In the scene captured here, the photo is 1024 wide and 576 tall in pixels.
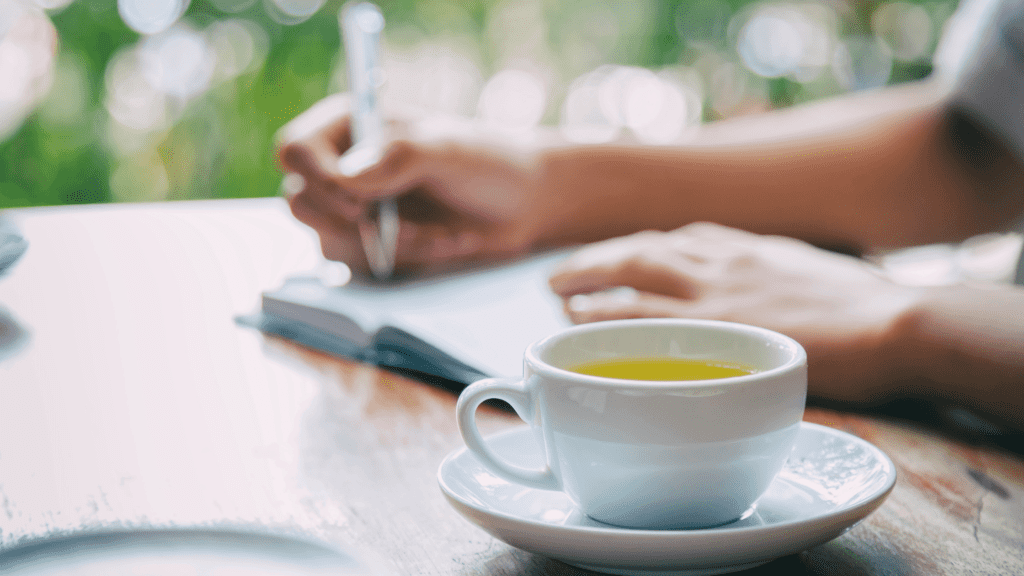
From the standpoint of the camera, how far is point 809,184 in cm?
97

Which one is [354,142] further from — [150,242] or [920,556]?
[920,556]

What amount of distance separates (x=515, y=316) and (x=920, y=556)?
353 millimetres

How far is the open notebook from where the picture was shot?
557mm

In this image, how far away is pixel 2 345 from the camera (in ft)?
2.12

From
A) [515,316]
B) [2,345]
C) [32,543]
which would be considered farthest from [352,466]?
[2,345]

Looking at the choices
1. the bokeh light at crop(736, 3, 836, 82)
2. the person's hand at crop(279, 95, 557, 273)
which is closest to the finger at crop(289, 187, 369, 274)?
the person's hand at crop(279, 95, 557, 273)

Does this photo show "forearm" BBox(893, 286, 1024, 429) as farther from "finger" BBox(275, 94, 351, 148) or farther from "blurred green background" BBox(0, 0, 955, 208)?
"blurred green background" BBox(0, 0, 955, 208)

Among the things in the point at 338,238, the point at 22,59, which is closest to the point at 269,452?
the point at 338,238

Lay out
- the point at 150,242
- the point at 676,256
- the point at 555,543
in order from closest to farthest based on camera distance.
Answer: the point at 555,543
the point at 676,256
the point at 150,242

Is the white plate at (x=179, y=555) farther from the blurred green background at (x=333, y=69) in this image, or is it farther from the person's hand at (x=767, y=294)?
the blurred green background at (x=333, y=69)

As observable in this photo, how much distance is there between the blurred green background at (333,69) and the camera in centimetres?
211

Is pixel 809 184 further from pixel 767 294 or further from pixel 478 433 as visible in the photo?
pixel 478 433

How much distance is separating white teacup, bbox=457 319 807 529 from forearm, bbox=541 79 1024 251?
0.63 meters

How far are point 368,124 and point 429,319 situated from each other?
0.32m
